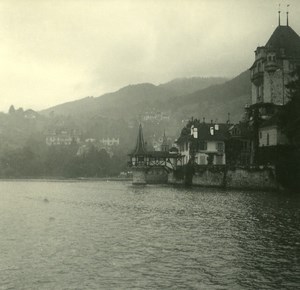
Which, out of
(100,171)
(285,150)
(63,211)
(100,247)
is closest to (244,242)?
(100,247)

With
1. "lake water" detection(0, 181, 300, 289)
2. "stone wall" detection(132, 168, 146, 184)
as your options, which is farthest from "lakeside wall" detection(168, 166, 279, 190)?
"lake water" detection(0, 181, 300, 289)

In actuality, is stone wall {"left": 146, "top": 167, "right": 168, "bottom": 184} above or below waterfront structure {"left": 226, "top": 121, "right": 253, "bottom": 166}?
below

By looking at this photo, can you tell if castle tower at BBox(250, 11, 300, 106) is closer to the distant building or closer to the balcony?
the balcony

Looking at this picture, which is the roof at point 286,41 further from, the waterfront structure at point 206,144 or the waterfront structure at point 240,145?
the waterfront structure at point 206,144

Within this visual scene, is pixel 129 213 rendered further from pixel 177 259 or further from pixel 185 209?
pixel 177 259

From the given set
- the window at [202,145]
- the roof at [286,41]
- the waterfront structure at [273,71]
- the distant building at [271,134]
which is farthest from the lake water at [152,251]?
the roof at [286,41]

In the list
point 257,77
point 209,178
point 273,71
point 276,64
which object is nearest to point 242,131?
point 209,178
